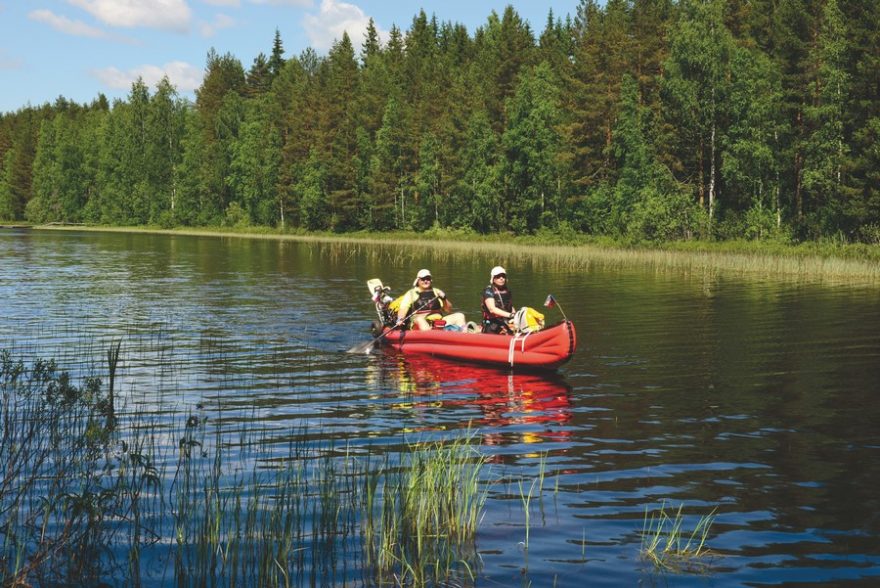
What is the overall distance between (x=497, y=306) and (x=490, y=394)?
3.69 m

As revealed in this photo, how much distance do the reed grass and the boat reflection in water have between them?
3.24 m

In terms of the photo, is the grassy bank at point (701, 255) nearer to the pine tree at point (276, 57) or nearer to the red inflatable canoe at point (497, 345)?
the red inflatable canoe at point (497, 345)

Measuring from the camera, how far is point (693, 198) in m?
52.8

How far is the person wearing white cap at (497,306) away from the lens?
17.3m

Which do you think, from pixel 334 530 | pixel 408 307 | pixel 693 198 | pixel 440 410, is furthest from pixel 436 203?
pixel 334 530

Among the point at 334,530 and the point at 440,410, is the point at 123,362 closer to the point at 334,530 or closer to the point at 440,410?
the point at 440,410

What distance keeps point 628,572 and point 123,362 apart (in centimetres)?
1189

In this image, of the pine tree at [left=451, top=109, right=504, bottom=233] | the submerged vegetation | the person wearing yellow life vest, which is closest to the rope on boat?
the person wearing yellow life vest

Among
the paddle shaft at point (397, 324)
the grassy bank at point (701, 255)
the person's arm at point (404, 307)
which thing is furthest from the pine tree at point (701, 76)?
the person's arm at point (404, 307)

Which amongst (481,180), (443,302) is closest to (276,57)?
(481,180)

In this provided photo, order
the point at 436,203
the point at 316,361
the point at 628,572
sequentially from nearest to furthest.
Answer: the point at 628,572 < the point at 316,361 < the point at 436,203

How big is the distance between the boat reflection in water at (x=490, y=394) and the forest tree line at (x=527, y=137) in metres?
32.7

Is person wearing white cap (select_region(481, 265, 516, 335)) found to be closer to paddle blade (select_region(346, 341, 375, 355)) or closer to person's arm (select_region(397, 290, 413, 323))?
person's arm (select_region(397, 290, 413, 323))

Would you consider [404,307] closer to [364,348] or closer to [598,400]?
[364,348]
